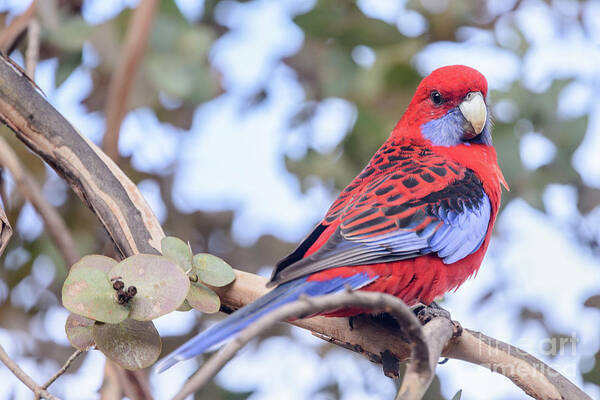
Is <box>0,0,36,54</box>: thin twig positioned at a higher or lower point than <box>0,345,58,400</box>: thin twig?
higher

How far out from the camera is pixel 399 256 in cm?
250

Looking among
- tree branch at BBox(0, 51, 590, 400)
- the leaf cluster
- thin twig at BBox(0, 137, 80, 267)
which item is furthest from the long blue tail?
thin twig at BBox(0, 137, 80, 267)

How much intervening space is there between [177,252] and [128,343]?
1.00 feet

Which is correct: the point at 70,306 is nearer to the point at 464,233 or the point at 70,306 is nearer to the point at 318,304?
the point at 318,304

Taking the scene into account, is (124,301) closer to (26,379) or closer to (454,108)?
(26,379)

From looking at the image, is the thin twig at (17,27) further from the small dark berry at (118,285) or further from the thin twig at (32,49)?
the small dark berry at (118,285)

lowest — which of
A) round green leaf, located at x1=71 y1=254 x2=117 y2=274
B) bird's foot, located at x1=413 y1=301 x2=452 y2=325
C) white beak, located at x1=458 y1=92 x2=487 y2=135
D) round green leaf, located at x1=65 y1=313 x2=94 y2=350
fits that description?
bird's foot, located at x1=413 y1=301 x2=452 y2=325

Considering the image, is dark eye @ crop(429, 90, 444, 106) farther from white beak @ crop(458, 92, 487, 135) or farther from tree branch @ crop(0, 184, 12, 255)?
tree branch @ crop(0, 184, 12, 255)

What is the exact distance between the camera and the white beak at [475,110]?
3.19 metres

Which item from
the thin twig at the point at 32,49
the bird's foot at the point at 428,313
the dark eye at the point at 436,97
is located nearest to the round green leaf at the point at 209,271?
the bird's foot at the point at 428,313

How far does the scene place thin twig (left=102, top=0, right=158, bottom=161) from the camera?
332 centimetres

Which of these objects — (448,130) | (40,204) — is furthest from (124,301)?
(448,130)

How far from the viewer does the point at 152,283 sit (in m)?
1.91

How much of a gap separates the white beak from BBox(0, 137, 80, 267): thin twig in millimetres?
1820
